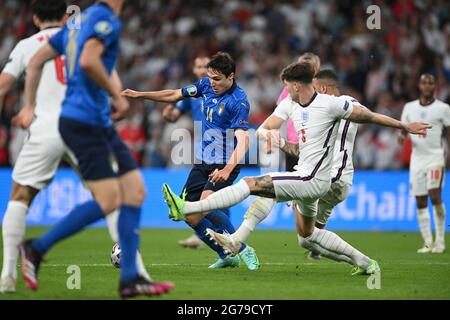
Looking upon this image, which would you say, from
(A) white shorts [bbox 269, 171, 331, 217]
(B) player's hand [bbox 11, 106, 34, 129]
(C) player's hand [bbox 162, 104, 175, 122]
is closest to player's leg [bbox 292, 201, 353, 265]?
(A) white shorts [bbox 269, 171, 331, 217]

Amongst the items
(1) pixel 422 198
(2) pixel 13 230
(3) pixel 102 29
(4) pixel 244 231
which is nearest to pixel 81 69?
(3) pixel 102 29

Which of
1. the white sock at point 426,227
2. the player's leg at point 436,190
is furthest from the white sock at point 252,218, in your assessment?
the player's leg at point 436,190

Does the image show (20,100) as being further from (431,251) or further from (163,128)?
(431,251)

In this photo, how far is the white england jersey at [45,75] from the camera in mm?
7758

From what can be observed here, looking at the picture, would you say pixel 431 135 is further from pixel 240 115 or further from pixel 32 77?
pixel 32 77

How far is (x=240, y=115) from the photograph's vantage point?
10133mm

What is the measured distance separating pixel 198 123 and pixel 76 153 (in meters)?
6.86

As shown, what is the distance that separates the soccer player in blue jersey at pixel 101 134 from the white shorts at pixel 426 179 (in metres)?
7.83

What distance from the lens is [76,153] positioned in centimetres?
703

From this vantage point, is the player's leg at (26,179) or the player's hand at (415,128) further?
the player's hand at (415,128)

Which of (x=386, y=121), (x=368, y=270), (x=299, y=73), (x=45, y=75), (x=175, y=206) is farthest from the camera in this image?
(x=368, y=270)

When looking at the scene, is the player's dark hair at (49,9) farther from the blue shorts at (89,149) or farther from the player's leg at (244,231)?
the player's leg at (244,231)

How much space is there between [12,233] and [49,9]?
6.52ft
